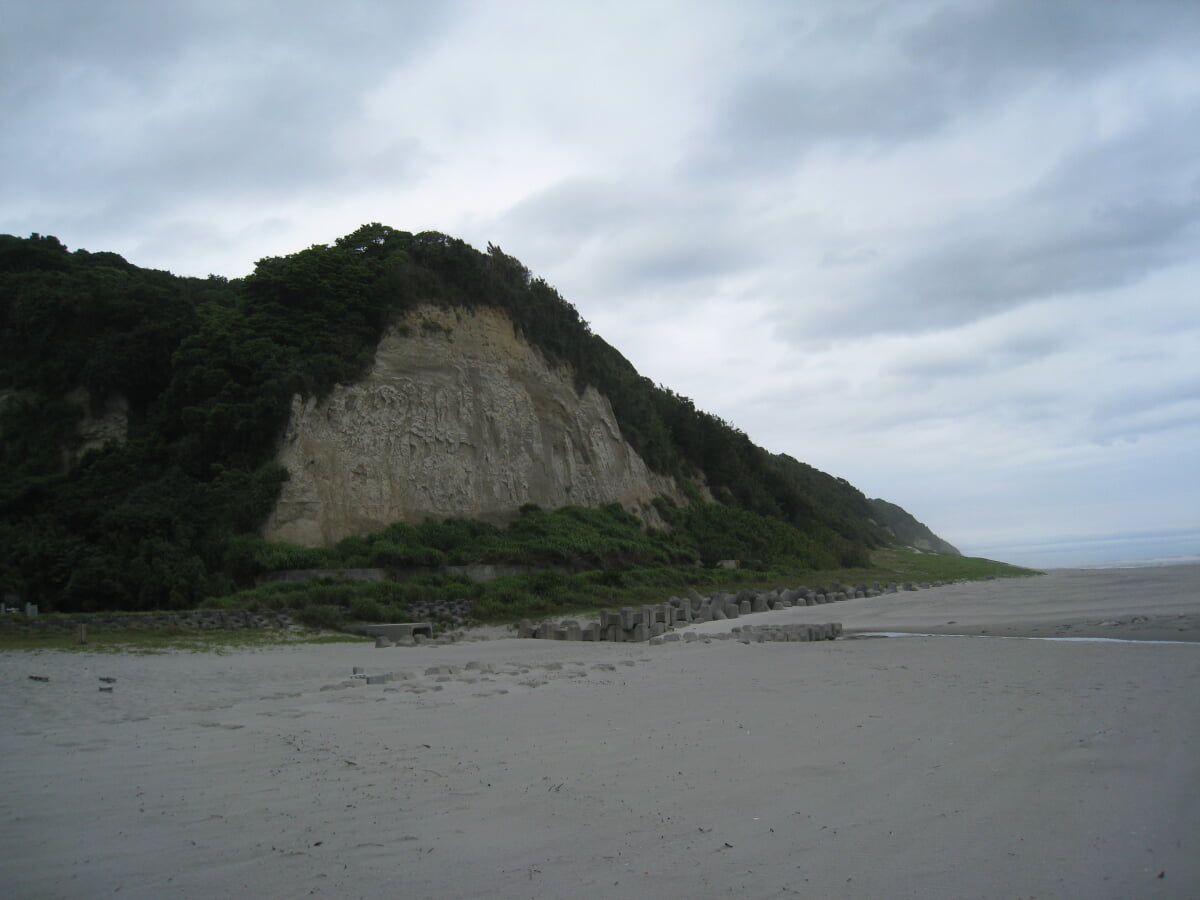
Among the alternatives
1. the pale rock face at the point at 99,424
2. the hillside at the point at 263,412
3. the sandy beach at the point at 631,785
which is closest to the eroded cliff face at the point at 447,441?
the hillside at the point at 263,412

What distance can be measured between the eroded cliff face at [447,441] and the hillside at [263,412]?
0.08 meters

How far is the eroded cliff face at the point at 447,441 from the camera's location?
76.4ft

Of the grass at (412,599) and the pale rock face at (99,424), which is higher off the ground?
the pale rock face at (99,424)

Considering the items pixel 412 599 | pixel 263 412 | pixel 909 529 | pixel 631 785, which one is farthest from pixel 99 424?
pixel 909 529

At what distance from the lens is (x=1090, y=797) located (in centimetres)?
362

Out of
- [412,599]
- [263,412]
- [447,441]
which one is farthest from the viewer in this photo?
[447,441]

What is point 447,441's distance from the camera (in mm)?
26391

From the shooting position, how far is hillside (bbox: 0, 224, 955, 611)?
2042 cm

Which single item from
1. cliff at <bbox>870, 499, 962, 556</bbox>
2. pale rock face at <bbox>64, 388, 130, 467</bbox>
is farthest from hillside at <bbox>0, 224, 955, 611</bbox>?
cliff at <bbox>870, 499, 962, 556</bbox>

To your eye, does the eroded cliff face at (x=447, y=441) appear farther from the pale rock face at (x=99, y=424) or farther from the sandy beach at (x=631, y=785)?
the sandy beach at (x=631, y=785)

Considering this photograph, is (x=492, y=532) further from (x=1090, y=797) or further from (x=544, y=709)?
(x=1090, y=797)

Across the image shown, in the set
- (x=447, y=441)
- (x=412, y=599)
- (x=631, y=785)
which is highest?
(x=447, y=441)

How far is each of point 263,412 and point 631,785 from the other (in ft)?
73.2

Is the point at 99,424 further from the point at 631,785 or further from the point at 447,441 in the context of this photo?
the point at 631,785
